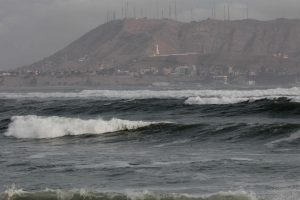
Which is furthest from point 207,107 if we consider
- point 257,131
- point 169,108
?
point 257,131

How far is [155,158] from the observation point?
19.8m

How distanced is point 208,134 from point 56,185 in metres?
11.9

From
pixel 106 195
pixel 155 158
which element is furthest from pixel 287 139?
pixel 106 195

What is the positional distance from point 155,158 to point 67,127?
41.5ft

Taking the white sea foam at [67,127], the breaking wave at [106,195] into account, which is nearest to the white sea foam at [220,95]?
the white sea foam at [67,127]

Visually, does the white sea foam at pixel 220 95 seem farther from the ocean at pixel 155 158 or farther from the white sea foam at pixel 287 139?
the white sea foam at pixel 287 139

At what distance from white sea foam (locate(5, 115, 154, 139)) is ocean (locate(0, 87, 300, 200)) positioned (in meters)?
0.05

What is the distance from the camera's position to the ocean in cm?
1416

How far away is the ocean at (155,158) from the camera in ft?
46.4

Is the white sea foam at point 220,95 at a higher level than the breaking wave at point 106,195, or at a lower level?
lower

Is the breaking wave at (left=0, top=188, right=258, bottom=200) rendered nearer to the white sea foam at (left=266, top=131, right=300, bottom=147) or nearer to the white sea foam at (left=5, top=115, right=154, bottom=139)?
the white sea foam at (left=266, top=131, right=300, bottom=147)

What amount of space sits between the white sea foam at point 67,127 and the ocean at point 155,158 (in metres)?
0.05

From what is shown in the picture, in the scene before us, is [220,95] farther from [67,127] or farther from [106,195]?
[106,195]

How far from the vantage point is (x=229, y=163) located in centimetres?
1784
